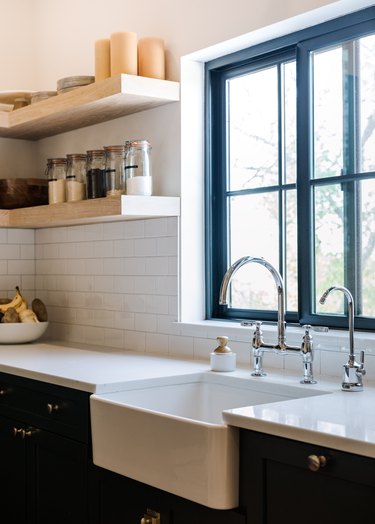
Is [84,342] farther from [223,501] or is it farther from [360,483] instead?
[360,483]

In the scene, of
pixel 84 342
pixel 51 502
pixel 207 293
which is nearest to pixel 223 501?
A: pixel 51 502

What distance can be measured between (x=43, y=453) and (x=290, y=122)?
1735 mm

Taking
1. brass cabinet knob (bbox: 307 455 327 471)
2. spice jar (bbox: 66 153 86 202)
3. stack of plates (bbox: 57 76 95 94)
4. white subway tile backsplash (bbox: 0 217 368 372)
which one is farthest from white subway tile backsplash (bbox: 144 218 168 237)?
brass cabinet knob (bbox: 307 455 327 471)

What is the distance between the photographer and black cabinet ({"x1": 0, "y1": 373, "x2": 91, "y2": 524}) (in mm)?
2996

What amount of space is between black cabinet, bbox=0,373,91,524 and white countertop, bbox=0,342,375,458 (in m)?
0.08

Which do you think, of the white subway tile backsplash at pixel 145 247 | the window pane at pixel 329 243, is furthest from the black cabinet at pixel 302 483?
the white subway tile backsplash at pixel 145 247

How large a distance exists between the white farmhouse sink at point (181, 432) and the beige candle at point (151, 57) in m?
1.46

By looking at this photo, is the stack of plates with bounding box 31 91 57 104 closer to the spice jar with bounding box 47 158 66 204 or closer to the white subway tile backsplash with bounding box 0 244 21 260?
the spice jar with bounding box 47 158 66 204

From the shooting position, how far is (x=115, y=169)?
3.77 m

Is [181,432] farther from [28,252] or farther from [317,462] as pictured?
[28,252]

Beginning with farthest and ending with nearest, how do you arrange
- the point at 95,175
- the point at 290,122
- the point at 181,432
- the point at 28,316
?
the point at 28,316, the point at 95,175, the point at 290,122, the point at 181,432

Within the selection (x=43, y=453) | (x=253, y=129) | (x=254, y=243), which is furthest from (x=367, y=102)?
(x=43, y=453)

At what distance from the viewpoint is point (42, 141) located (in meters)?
4.75

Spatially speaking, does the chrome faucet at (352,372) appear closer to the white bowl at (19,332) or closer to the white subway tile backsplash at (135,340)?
the white subway tile backsplash at (135,340)
